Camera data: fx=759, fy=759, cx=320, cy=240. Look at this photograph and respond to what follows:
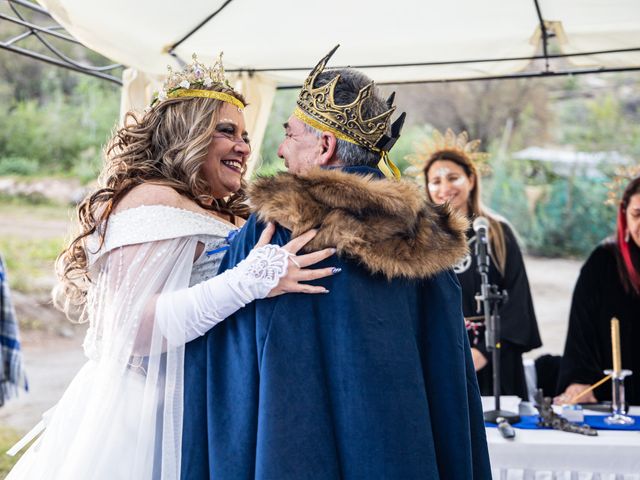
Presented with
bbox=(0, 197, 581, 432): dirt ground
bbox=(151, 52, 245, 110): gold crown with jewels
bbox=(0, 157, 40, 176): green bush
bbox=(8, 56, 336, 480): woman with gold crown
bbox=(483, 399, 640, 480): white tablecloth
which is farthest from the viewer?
bbox=(0, 157, 40, 176): green bush

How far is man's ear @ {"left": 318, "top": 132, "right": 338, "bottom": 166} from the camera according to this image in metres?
1.92

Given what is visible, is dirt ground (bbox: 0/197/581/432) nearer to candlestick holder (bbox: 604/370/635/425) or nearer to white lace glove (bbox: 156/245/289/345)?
candlestick holder (bbox: 604/370/635/425)

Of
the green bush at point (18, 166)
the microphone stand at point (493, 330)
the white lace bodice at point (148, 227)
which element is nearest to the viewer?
the white lace bodice at point (148, 227)

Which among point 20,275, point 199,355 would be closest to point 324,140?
point 199,355

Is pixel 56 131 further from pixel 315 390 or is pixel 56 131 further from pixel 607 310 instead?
pixel 315 390

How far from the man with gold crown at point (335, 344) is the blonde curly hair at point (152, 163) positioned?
0.47 metres

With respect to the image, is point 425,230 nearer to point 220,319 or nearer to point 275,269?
point 275,269

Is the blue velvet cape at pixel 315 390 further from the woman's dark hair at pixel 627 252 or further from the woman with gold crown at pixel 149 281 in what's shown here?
the woman's dark hair at pixel 627 252

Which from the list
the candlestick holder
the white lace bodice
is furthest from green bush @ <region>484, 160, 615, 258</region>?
the white lace bodice

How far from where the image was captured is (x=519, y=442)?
2814mm

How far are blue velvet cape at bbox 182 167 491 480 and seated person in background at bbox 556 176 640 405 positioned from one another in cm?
234

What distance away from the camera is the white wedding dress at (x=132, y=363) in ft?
6.37

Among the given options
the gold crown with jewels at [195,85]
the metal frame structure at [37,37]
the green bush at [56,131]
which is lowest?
the gold crown with jewels at [195,85]

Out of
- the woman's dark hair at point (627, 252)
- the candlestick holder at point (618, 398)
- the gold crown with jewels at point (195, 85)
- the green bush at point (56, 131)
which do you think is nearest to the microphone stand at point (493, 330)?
the candlestick holder at point (618, 398)
